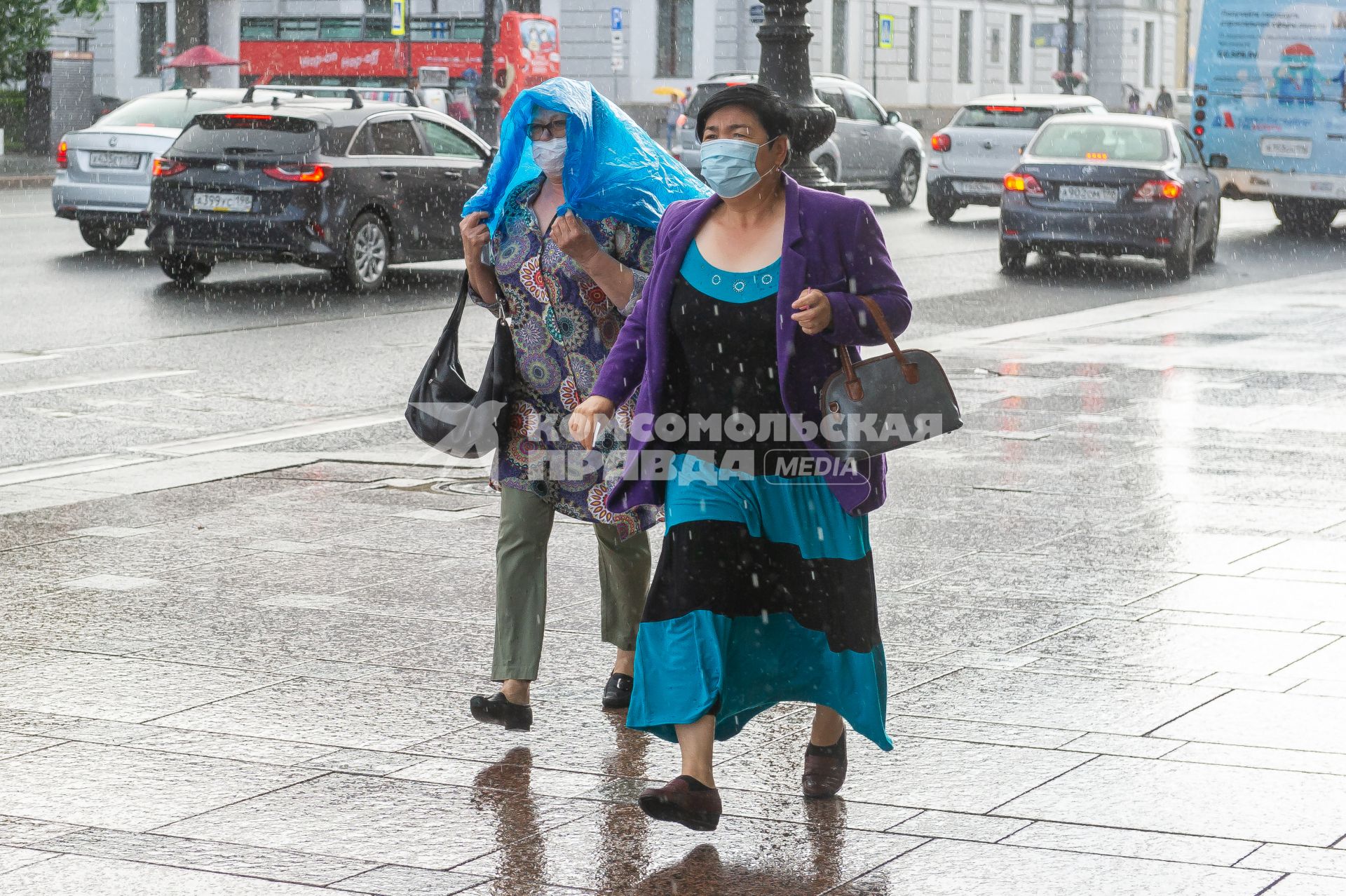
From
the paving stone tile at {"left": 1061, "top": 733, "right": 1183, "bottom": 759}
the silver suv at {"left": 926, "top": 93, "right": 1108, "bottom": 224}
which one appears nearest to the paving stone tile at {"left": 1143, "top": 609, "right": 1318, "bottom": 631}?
the paving stone tile at {"left": 1061, "top": 733, "right": 1183, "bottom": 759}

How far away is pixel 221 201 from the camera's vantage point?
16.3m

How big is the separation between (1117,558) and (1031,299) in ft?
33.9

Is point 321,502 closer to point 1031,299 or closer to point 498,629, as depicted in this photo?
point 498,629

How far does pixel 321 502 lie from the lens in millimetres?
8133

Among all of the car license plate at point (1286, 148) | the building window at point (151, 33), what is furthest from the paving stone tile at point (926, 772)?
the building window at point (151, 33)

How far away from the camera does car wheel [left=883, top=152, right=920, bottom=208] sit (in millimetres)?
29609

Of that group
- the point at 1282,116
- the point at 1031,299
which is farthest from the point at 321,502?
the point at 1282,116

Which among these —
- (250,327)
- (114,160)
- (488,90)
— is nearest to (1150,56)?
(488,90)

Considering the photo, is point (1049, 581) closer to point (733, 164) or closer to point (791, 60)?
point (733, 164)

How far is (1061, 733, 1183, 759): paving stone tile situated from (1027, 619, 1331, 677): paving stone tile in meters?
0.76

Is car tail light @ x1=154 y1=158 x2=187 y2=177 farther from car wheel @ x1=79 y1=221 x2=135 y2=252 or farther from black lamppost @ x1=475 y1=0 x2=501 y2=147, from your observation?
black lamppost @ x1=475 y1=0 x2=501 y2=147

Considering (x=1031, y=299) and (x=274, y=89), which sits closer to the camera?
(x=1031, y=299)

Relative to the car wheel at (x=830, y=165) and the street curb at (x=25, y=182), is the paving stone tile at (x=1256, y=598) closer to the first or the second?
the car wheel at (x=830, y=165)

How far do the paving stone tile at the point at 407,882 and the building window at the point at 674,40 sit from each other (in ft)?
180
